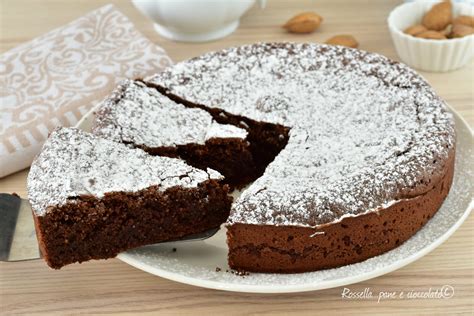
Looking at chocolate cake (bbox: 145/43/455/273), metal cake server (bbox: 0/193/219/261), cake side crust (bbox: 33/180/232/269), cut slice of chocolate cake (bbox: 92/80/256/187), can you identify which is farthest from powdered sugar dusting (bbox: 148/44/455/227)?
metal cake server (bbox: 0/193/219/261)

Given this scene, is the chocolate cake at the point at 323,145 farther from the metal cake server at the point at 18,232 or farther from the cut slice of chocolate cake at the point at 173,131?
the metal cake server at the point at 18,232

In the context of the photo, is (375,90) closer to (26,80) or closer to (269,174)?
(269,174)

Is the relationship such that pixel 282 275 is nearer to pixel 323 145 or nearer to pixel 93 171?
pixel 323 145

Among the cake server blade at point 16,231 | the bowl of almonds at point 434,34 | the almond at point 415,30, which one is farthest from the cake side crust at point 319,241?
the almond at point 415,30

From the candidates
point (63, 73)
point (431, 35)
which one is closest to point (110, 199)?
point (63, 73)

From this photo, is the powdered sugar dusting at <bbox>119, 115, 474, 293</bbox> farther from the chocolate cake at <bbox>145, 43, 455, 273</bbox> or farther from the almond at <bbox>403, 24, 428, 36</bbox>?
the almond at <bbox>403, 24, 428, 36</bbox>

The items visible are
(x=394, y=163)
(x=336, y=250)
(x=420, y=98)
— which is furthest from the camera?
(x=420, y=98)

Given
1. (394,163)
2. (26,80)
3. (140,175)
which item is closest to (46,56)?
(26,80)

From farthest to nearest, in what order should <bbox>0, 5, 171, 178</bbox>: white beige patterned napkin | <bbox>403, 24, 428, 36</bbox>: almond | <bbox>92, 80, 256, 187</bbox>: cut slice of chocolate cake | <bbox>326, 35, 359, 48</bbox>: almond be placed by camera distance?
<bbox>326, 35, 359, 48</bbox>: almond < <bbox>403, 24, 428, 36</bbox>: almond < <bbox>0, 5, 171, 178</bbox>: white beige patterned napkin < <bbox>92, 80, 256, 187</bbox>: cut slice of chocolate cake
